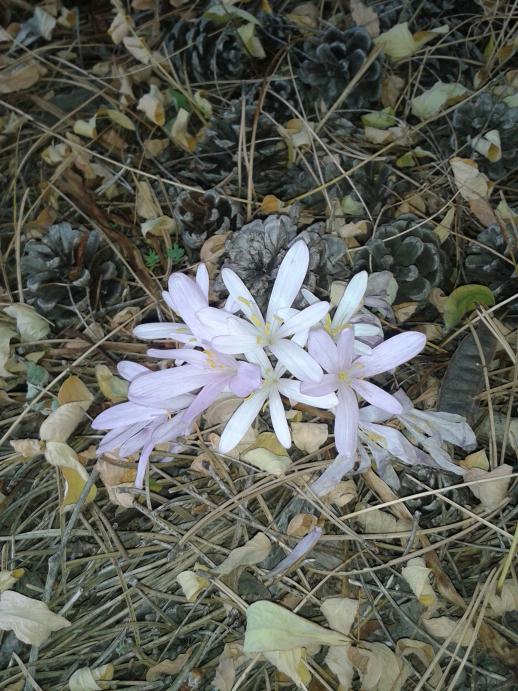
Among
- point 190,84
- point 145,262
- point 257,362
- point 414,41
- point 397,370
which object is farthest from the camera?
point 190,84

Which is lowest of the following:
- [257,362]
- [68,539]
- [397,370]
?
[68,539]

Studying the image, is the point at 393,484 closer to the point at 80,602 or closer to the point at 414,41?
the point at 80,602

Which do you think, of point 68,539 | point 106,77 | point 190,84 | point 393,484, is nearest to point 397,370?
point 393,484

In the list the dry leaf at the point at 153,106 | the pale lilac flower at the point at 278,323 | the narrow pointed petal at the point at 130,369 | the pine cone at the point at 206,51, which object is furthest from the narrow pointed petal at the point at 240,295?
the pine cone at the point at 206,51

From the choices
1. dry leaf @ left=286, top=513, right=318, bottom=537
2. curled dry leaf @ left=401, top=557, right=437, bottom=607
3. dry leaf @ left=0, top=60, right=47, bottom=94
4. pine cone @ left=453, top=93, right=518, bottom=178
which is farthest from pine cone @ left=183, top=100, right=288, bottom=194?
curled dry leaf @ left=401, top=557, right=437, bottom=607

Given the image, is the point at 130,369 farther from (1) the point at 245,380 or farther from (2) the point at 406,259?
(2) the point at 406,259

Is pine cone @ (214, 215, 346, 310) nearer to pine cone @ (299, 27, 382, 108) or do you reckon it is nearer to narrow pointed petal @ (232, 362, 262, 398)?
narrow pointed petal @ (232, 362, 262, 398)
